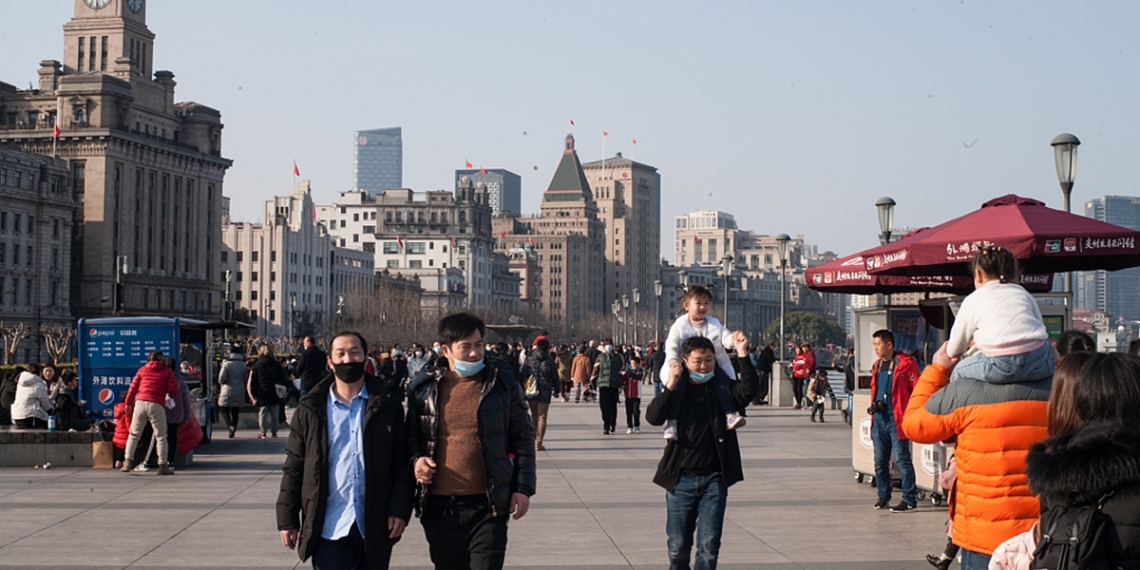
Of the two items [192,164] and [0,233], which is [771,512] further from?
[192,164]

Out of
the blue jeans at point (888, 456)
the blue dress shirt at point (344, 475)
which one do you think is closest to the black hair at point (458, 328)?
the blue dress shirt at point (344, 475)

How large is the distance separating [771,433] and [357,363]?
59.8ft

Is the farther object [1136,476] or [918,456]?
[918,456]

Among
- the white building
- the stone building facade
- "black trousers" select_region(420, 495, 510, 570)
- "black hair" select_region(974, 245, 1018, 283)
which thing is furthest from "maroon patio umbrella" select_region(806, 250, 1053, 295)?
the white building

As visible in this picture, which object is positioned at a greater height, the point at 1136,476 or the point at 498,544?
the point at 1136,476

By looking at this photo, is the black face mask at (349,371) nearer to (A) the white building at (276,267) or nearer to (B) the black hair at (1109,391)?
(B) the black hair at (1109,391)

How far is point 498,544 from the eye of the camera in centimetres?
644

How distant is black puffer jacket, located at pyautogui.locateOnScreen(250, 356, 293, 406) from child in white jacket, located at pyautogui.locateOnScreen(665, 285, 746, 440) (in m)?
14.8

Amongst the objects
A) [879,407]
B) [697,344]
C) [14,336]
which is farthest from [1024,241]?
[14,336]

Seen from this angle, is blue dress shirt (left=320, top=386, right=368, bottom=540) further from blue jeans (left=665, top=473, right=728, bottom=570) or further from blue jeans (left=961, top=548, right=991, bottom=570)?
blue jeans (left=961, top=548, right=991, bottom=570)

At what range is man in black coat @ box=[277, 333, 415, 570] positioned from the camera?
639cm

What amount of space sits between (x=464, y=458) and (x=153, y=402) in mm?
10953

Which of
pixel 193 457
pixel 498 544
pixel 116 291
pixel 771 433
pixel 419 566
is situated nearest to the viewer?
pixel 498 544

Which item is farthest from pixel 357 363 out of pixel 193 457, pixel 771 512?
pixel 193 457
